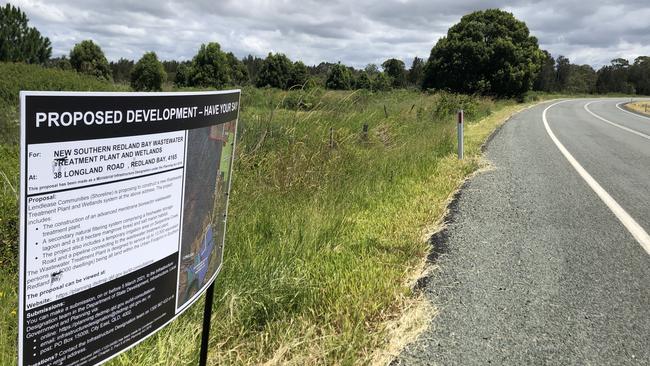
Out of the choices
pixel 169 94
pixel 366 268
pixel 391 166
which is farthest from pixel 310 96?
pixel 169 94

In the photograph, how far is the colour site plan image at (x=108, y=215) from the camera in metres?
1.31

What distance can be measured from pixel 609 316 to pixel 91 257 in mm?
3086

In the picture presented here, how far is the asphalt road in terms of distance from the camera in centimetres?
270

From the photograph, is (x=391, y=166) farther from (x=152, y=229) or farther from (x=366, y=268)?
(x=152, y=229)

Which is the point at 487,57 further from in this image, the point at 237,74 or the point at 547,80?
the point at 547,80

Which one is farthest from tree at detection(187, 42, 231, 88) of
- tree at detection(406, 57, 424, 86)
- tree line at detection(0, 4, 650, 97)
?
tree at detection(406, 57, 424, 86)

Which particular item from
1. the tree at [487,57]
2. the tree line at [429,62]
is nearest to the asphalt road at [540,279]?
the tree line at [429,62]

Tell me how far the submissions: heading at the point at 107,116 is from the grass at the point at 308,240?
130 centimetres

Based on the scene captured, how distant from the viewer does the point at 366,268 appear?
3545 millimetres

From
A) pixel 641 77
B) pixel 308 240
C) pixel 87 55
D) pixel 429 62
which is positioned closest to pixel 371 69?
pixel 429 62

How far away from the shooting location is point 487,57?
141 feet

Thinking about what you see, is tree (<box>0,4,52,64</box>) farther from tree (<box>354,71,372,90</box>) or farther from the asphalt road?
the asphalt road

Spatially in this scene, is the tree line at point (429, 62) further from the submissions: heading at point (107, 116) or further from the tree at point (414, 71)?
the submissions: heading at point (107, 116)

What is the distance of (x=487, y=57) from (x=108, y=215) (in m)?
45.9
